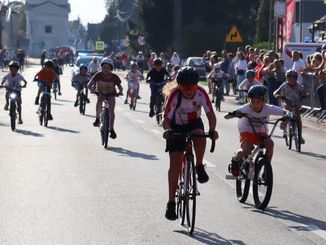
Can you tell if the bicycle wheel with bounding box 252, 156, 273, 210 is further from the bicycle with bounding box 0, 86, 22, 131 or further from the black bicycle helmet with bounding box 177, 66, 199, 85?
the bicycle with bounding box 0, 86, 22, 131

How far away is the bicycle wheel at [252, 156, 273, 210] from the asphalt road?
139mm

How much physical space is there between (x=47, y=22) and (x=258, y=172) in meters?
175

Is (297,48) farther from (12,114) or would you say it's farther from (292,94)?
(292,94)

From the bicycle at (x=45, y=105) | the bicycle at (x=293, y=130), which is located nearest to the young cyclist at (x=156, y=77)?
the bicycle at (x=45, y=105)

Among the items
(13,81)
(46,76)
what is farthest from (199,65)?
(13,81)

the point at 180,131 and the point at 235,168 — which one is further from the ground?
the point at 180,131

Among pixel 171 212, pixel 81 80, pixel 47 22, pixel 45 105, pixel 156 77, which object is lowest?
pixel 47 22

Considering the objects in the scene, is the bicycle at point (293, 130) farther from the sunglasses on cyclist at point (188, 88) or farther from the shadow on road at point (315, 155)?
the sunglasses on cyclist at point (188, 88)

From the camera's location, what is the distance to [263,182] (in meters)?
11.3

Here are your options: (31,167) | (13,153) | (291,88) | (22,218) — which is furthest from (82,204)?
(291,88)

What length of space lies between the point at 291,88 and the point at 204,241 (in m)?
9.64

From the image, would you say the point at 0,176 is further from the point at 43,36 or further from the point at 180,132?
the point at 43,36

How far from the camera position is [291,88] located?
1852 cm

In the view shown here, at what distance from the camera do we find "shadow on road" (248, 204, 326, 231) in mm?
10102
